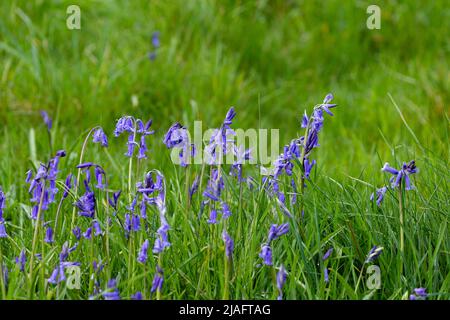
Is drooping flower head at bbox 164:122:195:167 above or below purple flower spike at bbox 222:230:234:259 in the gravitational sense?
above

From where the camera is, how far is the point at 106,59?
17.1ft

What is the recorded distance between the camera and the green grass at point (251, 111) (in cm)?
246

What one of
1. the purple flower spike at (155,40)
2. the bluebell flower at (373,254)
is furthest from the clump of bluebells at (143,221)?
the purple flower spike at (155,40)

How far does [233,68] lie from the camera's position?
5355mm

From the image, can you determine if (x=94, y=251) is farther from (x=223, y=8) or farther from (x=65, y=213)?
(x=223, y=8)

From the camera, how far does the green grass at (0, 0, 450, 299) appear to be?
2.46m

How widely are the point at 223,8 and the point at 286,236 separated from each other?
12.0ft

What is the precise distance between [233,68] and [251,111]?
34cm

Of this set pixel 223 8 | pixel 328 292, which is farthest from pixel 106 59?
pixel 328 292

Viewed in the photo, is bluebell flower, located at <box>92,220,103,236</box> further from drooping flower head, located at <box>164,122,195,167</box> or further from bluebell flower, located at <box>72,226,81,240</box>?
drooping flower head, located at <box>164,122,195,167</box>

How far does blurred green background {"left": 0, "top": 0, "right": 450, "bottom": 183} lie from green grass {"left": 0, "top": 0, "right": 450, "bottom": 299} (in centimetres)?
1

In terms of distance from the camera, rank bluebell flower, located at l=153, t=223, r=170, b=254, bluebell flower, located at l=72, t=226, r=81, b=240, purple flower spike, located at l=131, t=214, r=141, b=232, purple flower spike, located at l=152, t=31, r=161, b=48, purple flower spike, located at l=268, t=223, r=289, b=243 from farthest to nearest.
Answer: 1. purple flower spike, located at l=152, t=31, r=161, b=48
2. bluebell flower, located at l=72, t=226, r=81, b=240
3. purple flower spike, located at l=131, t=214, r=141, b=232
4. purple flower spike, located at l=268, t=223, r=289, b=243
5. bluebell flower, located at l=153, t=223, r=170, b=254

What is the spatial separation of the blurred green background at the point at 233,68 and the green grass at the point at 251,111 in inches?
0.5

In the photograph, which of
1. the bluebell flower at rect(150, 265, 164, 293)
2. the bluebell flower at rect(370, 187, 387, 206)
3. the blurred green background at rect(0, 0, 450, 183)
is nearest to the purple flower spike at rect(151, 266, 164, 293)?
the bluebell flower at rect(150, 265, 164, 293)
